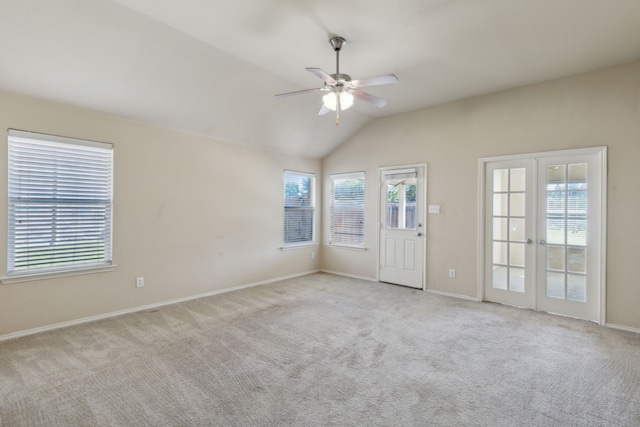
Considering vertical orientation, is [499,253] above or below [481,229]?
below

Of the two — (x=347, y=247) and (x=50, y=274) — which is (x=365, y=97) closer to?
(x=347, y=247)

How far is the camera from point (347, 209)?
245 inches

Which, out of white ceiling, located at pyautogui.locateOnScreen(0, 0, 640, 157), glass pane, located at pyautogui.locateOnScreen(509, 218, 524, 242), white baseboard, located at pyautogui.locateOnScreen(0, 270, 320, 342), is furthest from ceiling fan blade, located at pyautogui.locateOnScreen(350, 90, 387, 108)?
white baseboard, located at pyautogui.locateOnScreen(0, 270, 320, 342)

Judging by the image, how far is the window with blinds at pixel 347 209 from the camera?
603 cm

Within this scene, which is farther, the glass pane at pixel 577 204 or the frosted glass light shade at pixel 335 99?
the glass pane at pixel 577 204

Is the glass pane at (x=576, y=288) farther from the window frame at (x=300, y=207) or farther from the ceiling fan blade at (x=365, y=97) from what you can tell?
the window frame at (x=300, y=207)

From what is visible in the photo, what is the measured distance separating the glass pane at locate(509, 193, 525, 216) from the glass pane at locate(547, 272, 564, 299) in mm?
876

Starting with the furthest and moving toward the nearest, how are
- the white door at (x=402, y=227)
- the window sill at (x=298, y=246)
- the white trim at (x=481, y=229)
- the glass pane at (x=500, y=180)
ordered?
the window sill at (x=298, y=246)
the white door at (x=402, y=227)
the white trim at (x=481, y=229)
the glass pane at (x=500, y=180)

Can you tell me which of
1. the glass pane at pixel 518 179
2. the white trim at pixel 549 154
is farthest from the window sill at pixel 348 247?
the glass pane at pixel 518 179

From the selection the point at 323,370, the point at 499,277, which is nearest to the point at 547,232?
the point at 499,277

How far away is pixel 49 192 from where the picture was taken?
3371mm

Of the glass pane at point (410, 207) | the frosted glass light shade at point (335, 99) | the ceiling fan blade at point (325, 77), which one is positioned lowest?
the glass pane at point (410, 207)

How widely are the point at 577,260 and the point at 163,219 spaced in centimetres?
543

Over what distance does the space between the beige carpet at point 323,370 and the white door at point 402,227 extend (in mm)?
1321
